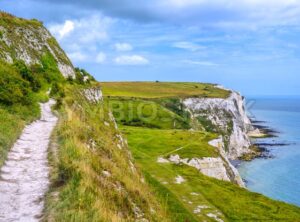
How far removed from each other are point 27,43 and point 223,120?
12568 cm

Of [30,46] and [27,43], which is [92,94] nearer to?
[30,46]

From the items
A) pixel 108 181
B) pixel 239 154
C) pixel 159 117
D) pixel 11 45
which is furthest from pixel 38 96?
pixel 239 154

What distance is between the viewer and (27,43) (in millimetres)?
41594

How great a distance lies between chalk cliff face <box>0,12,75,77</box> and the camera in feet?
122

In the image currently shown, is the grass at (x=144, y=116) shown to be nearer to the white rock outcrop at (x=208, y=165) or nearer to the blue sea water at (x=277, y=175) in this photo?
the blue sea water at (x=277, y=175)

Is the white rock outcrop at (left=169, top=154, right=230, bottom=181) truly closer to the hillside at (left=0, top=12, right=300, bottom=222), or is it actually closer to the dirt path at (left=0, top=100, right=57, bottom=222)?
the hillside at (left=0, top=12, right=300, bottom=222)

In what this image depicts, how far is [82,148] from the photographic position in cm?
1533

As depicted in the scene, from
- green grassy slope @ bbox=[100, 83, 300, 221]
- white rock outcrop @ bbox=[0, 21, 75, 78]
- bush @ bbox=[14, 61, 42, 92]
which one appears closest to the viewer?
bush @ bbox=[14, 61, 42, 92]

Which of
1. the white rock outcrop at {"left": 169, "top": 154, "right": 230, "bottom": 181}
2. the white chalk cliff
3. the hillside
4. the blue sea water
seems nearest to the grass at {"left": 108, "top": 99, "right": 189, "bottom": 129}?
the white chalk cliff

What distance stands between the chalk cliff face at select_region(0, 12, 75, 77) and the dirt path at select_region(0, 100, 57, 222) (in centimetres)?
1853

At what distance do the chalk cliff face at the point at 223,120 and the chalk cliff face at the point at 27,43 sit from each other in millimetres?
99178

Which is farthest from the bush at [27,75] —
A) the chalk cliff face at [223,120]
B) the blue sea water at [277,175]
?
the chalk cliff face at [223,120]

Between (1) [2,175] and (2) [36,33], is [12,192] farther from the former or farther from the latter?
(2) [36,33]

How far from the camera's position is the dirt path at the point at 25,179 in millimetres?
10344
